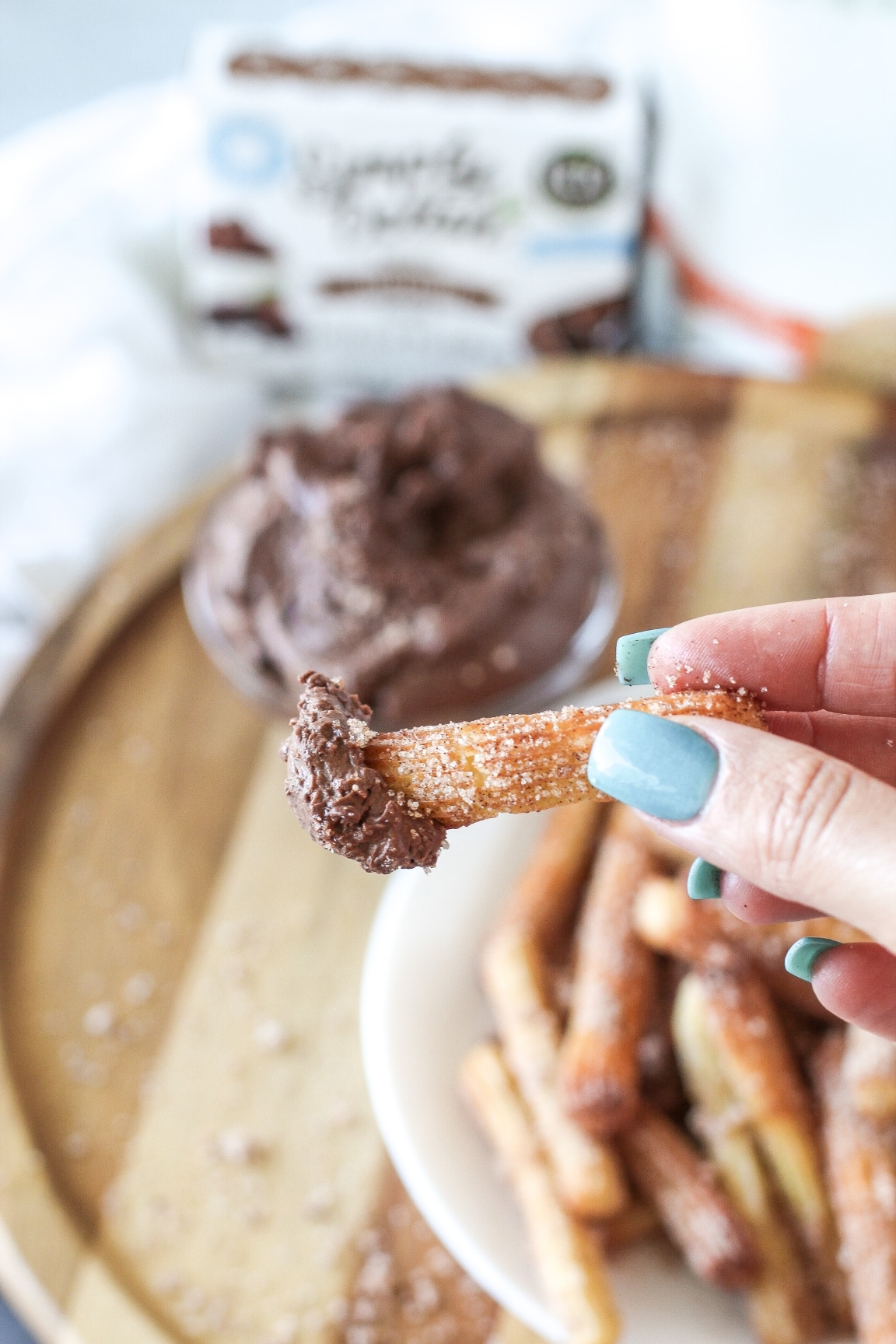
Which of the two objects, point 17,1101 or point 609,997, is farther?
point 17,1101

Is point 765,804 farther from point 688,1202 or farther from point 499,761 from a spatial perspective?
point 688,1202

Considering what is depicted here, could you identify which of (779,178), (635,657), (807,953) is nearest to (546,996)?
(807,953)

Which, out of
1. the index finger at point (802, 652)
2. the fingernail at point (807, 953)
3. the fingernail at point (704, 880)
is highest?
the index finger at point (802, 652)

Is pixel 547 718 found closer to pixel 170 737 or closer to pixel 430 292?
pixel 170 737

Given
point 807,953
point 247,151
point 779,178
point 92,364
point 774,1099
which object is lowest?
point 774,1099

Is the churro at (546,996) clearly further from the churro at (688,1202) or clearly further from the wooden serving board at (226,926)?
the wooden serving board at (226,926)

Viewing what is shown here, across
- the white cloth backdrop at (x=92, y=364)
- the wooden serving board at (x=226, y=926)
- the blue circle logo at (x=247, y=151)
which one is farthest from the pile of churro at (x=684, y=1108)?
the blue circle logo at (x=247, y=151)
